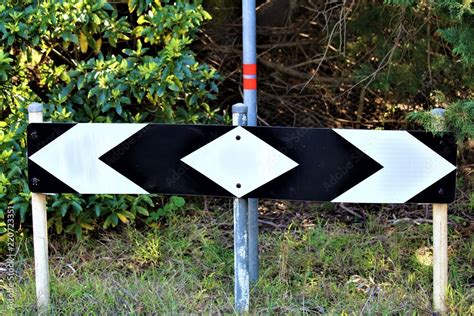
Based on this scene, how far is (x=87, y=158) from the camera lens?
3451mm

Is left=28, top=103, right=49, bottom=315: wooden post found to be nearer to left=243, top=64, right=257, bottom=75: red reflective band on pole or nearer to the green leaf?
left=243, top=64, right=257, bottom=75: red reflective band on pole

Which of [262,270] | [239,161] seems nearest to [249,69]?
[239,161]

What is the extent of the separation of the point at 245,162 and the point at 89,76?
5.03 feet

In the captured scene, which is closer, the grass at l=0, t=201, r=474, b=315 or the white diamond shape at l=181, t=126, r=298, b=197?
the white diamond shape at l=181, t=126, r=298, b=197

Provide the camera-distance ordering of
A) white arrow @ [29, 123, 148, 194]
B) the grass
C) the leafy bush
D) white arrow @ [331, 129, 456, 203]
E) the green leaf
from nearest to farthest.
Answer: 1. white arrow @ [331, 129, 456, 203]
2. white arrow @ [29, 123, 148, 194]
3. the grass
4. the leafy bush
5. the green leaf

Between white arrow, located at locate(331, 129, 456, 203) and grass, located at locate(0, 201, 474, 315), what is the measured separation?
2.01 ft

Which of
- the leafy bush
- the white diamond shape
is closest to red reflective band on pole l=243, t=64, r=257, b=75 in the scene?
the white diamond shape

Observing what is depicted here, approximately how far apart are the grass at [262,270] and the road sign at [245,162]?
0.60m

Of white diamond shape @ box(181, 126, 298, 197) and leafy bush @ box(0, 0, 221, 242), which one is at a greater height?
leafy bush @ box(0, 0, 221, 242)

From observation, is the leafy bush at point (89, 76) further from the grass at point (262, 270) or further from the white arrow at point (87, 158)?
the white arrow at point (87, 158)

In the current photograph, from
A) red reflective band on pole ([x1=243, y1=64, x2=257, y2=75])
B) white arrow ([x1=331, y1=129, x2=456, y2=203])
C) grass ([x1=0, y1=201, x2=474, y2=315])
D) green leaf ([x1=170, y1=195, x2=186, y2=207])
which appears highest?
red reflective band on pole ([x1=243, y1=64, x2=257, y2=75])

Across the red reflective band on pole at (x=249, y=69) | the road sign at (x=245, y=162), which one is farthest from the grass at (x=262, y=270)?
the red reflective band on pole at (x=249, y=69)

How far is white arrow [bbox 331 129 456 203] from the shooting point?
329 cm

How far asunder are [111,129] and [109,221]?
117 cm
